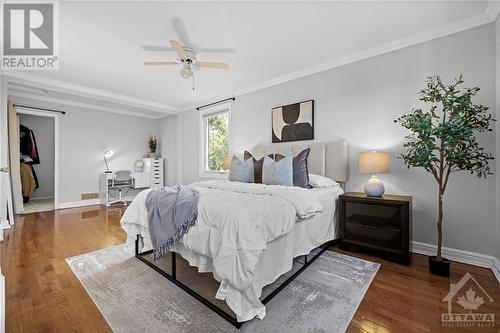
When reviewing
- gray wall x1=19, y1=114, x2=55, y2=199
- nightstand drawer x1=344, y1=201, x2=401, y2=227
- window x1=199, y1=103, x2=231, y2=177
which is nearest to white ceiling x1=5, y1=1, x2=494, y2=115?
window x1=199, y1=103, x2=231, y2=177

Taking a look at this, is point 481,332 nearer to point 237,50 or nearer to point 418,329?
point 418,329

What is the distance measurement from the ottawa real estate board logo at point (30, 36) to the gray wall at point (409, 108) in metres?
3.06

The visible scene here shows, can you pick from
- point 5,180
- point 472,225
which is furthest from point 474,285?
point 5,180

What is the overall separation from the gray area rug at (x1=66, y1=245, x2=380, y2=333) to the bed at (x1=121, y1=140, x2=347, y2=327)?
3.2 inches

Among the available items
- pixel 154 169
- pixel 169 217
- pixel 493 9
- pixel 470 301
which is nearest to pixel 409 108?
pixel 493 9

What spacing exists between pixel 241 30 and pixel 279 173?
169 cm

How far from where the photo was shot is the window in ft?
16.1

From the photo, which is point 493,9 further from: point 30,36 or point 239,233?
point 30,36

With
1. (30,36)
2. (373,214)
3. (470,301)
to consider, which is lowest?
(470,301)

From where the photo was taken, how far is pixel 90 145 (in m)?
5.38

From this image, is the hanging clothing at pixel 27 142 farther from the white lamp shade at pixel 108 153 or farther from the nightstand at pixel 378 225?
the nightstand at pixel 378 225

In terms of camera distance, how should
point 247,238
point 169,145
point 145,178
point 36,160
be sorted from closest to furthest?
point 247,238 → point 36,160 → point 145,178 → point 169,145

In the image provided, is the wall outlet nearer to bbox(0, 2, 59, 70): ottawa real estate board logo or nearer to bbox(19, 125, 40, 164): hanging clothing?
bbox(19, 125, 40, 164): hanging clothing

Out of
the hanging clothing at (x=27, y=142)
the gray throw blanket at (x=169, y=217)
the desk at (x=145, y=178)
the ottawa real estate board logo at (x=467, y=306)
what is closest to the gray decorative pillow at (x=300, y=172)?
the gray throw blanket at (x=169, y=217)
